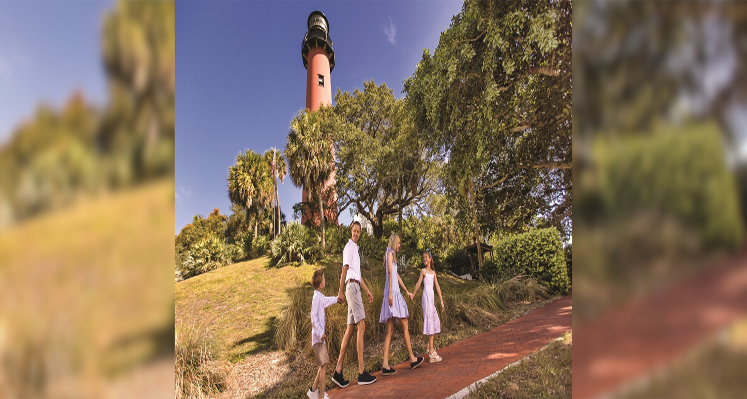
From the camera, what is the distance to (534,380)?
3.38m

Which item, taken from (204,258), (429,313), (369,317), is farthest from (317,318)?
(204,258)

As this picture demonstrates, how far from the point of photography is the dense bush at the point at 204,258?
16766 mm

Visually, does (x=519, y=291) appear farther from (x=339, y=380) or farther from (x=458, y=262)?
(x=458, y=262)

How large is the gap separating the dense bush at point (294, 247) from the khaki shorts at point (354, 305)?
11.5 metres

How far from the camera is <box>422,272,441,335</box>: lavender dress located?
4926 mm
